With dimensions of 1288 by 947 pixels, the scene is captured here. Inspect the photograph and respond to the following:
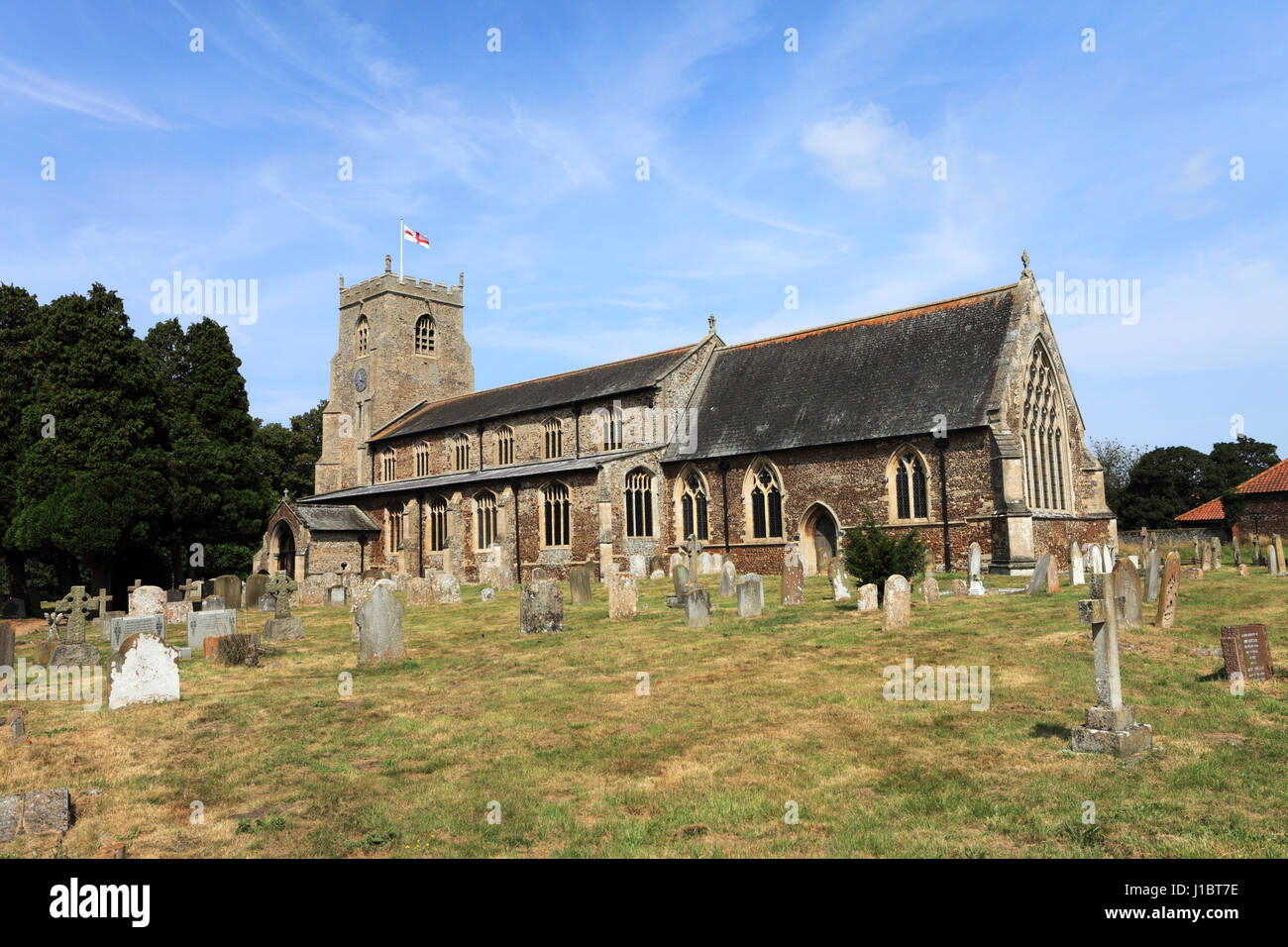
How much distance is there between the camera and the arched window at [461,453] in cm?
4062

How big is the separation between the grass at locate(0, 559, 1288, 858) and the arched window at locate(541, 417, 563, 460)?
23.6 m

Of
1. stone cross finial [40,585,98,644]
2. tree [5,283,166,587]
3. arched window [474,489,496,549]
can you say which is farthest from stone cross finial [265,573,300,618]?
arched window [474,489,496,549]

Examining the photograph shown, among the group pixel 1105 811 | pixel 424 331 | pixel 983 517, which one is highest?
pixel 424 331

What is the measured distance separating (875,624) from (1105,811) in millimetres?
9006

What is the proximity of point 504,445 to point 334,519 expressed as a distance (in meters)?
8.02

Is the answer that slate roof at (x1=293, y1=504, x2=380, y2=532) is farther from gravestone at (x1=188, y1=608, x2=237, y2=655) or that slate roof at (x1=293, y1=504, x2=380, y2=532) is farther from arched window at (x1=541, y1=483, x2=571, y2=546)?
gravestone at (x1=188, y1=608, x2=237, y2=655)

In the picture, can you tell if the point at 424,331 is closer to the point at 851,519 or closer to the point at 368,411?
the point at 368,411

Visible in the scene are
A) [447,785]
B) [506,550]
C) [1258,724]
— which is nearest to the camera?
[447,785]

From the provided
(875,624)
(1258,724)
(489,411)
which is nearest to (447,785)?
(1258,724)

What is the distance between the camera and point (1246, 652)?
9422 millimetres

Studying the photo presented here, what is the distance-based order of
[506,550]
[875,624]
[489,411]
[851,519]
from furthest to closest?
[489,411] < [506,550] < [851,519] < [875,624]

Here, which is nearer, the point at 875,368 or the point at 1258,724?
the point at 1258,724

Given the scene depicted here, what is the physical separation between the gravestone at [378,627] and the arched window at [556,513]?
19.2 m

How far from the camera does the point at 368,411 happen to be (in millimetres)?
46562
